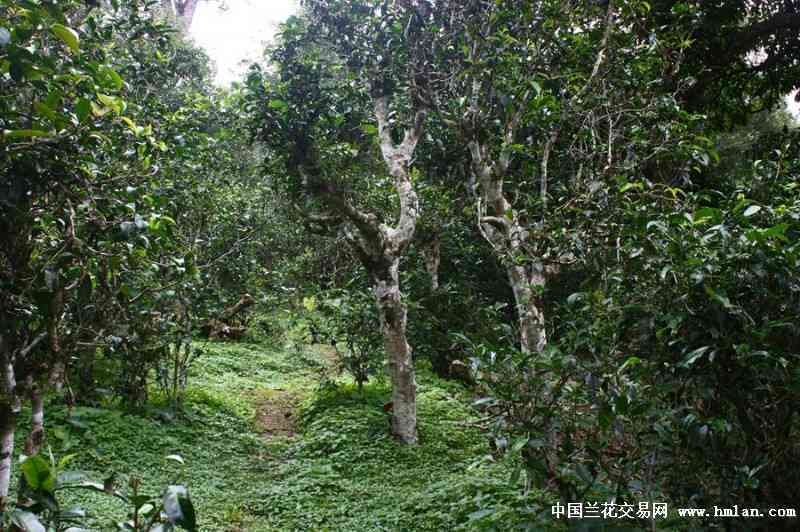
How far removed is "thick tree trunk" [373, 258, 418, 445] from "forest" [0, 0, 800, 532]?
0.12ft

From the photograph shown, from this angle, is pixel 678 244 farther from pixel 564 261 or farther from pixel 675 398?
pixel 564 261

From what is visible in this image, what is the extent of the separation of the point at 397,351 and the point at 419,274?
11.3ft

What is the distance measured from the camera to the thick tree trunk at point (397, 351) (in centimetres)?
679

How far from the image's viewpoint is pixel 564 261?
459cm

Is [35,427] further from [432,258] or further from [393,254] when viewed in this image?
[432,258]

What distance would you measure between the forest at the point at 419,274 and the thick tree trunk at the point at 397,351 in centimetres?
4

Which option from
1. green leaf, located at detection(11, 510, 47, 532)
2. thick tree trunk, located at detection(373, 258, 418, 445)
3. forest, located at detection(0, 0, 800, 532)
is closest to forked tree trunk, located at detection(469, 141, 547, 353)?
forest, located at detection(0, 0, 800, 532)

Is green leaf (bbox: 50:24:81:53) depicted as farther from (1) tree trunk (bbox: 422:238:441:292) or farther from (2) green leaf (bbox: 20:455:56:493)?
(1) tree trunk (bbox: 422:238:441:292)

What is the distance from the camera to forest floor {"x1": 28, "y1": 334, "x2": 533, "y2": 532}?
4617 mm

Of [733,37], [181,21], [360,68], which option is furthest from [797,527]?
[181,21]

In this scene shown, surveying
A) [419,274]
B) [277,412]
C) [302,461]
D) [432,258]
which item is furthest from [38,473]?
[432,258]

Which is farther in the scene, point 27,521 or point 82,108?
point 82,108

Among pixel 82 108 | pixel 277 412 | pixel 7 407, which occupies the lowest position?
pixel 277 412

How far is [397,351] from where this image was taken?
6.87m
